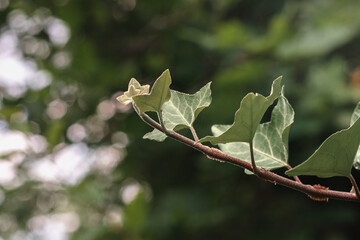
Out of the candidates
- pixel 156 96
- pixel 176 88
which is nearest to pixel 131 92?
pixel 156 96

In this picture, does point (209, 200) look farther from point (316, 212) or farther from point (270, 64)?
point (270, 64)

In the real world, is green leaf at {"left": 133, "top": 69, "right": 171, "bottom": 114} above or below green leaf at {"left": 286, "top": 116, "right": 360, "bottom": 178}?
above

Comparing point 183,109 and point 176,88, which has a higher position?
point 183,109

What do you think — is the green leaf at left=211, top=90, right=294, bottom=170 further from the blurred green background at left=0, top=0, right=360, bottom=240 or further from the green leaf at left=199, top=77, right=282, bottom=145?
the blurred green background at left=0, top=0, right=360, bottom=240

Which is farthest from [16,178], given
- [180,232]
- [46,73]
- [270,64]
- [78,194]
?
[270,64]

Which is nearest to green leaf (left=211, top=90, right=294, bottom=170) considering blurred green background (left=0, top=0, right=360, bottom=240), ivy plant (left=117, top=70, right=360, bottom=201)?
ivy plant (left=117, top=70, right=360, bottom=201)

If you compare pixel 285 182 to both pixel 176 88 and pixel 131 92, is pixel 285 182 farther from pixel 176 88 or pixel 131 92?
A: pixel 176 88
